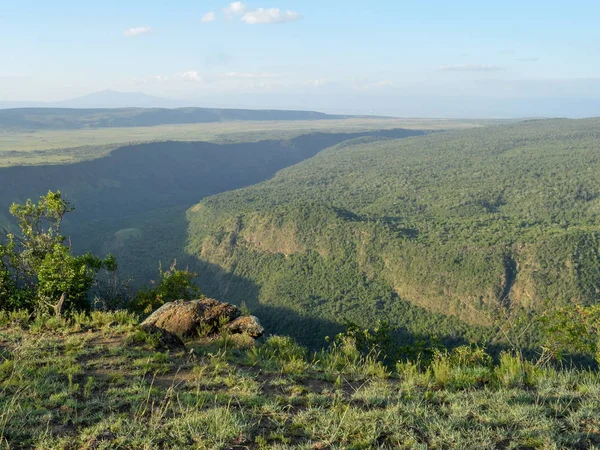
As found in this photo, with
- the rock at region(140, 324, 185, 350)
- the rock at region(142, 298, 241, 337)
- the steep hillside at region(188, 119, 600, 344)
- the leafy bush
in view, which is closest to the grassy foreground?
the rock at region(140, 324, 185, 350)

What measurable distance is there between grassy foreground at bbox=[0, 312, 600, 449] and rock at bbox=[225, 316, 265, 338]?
5.36 ft

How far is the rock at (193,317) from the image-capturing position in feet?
45.3

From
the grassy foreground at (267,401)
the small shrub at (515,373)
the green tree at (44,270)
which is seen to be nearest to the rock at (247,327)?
the grassy foreground at (267,401)

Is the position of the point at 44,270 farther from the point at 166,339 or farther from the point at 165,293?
the point at 166,339

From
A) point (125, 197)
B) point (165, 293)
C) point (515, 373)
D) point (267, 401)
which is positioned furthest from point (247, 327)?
point (125, 197)

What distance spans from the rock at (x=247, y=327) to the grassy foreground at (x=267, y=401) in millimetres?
1632

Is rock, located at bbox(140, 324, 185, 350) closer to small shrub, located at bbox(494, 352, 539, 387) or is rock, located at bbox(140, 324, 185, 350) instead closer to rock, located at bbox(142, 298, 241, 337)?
rock, located at bbox(142, 298, 241, 337)

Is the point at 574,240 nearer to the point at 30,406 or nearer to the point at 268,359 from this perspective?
the point at 268,359

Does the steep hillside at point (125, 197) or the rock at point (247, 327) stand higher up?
the rock at point (247, 327)

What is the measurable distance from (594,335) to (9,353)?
18439 mm

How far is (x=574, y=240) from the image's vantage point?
211 ft

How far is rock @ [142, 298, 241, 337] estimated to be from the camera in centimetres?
1380

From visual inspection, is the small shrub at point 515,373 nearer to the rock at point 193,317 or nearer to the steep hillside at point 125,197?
the rock at point 193,317

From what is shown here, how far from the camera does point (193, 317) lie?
14.1 m
